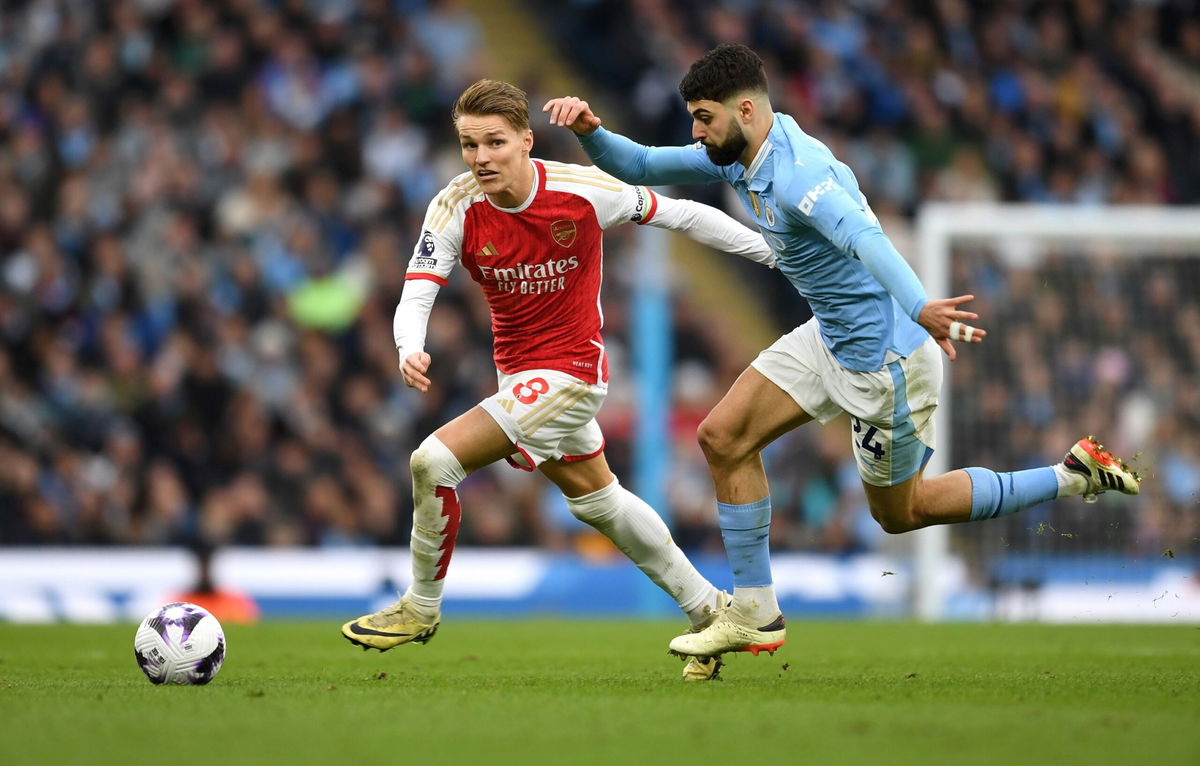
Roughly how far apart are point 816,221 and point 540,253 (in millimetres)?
1298

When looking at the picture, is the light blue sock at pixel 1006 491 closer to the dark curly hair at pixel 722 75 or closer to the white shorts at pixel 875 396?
the white shorts at pixel 875 396

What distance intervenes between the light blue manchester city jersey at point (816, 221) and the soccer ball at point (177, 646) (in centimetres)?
255

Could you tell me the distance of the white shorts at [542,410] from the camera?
21.9 feet

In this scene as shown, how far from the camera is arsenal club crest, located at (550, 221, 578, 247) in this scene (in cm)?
675

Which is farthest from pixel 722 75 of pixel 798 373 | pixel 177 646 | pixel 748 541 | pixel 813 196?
pixel 177 646

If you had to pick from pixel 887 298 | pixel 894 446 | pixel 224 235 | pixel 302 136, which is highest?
pixel 302 136

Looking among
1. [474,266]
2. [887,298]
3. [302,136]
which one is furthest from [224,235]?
[887,298]

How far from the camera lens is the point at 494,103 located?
6.55 metres

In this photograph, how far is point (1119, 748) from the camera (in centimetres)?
442

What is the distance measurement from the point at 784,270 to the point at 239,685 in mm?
2795

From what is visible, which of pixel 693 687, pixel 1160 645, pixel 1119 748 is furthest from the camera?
pixel 1160 645

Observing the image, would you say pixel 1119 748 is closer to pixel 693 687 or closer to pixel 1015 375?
pixel 693 687

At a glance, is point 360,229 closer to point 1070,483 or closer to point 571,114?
point 571,114

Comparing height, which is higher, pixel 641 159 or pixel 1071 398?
pixel 641 159
